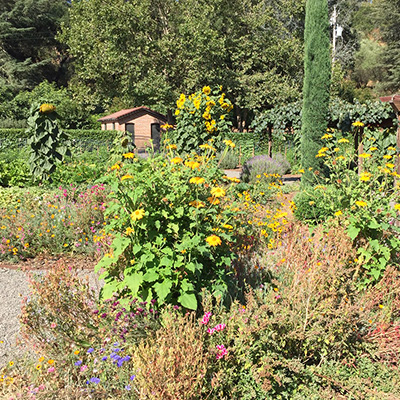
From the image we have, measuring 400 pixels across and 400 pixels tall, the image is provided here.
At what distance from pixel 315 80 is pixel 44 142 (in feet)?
21.4

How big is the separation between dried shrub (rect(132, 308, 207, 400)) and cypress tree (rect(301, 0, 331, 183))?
7677mm

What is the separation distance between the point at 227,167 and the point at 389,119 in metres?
7.46

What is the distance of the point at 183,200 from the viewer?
8.93 ft

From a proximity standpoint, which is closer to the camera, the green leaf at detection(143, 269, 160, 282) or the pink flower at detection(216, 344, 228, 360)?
the pink flower at detection(216, 344, 228, 360)

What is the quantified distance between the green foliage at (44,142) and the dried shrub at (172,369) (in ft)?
21.6

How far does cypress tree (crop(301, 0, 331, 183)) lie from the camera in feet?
30.7

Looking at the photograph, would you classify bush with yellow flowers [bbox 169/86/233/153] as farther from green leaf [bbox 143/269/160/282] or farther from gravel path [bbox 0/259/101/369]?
green leaf [bbox 143/269/160/282]

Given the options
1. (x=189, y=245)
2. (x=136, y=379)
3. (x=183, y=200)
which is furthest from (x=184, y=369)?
(x=183, y=200)

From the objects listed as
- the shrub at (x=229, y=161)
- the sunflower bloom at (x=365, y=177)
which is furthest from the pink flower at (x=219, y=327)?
the shrub at (x=229, y=161)

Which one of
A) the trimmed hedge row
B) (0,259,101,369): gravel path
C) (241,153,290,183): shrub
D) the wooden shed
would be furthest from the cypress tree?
the wooden shed

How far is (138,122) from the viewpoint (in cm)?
2788

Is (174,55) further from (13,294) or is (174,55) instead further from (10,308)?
(10,308)

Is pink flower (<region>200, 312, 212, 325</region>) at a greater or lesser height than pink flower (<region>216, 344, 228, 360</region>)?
greater

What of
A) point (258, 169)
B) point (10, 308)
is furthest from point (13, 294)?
point (258, 169)
